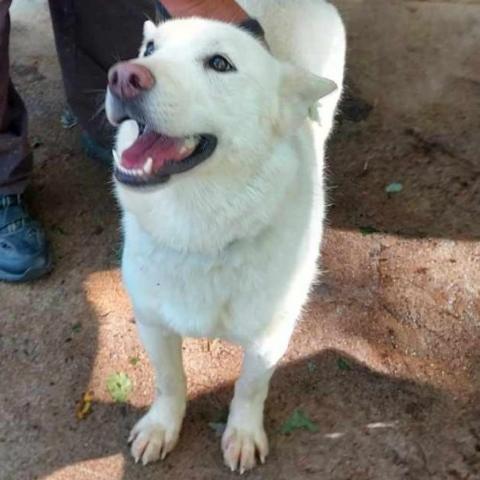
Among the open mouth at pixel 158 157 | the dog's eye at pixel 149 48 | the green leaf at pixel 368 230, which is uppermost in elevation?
the dog's eye at pixel 149 48

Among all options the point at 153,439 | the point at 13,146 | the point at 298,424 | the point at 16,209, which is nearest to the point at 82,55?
the point at 13,146

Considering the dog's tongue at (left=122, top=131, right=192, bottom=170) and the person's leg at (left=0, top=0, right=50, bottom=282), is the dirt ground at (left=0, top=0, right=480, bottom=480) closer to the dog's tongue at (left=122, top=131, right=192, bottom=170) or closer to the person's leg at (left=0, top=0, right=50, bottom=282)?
the person's leg at (left=0, top=0, right=50, bottom=282)

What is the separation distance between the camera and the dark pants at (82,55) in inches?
134

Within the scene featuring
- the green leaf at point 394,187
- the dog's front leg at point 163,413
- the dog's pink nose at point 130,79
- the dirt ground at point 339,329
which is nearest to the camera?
the dog's pink nose at point 130,79

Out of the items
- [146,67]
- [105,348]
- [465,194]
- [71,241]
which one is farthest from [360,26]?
[146,67]

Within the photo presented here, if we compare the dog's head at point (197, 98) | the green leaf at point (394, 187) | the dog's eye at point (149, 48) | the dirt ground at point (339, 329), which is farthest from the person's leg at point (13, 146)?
the green leaf at point (394, 187)

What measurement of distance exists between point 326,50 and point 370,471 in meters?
1.50

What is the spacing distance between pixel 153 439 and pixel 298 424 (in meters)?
0.52

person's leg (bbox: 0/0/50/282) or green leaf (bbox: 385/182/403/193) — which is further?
green leaf (bbox: 385/182/403/193)

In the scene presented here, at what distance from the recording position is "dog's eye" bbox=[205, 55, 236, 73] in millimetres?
2117

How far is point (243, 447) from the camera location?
9.15ft

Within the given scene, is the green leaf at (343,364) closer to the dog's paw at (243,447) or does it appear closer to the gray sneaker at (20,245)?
the dog's paw at (243,447)

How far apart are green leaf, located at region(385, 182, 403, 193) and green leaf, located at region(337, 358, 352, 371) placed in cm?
101

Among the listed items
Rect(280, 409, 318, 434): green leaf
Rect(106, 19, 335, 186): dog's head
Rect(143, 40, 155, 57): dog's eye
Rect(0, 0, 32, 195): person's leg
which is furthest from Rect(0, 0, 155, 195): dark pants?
Rect(280, 409, 318, 434): green leaf
